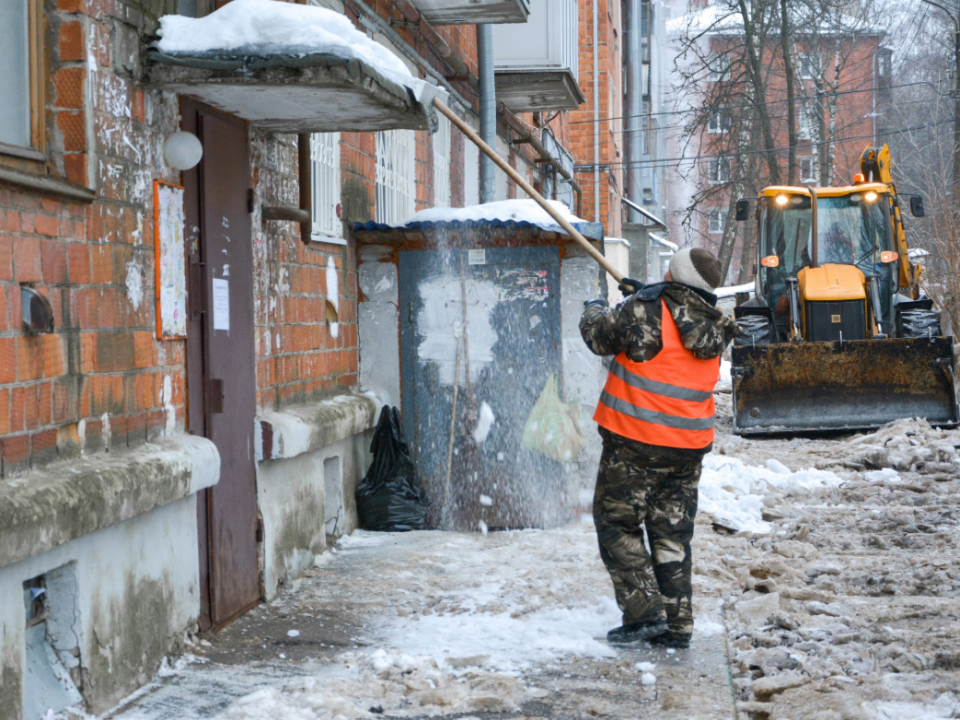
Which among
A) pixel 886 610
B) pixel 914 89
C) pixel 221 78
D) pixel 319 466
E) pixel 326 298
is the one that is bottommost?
pixel 886 610

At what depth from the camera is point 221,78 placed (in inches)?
170

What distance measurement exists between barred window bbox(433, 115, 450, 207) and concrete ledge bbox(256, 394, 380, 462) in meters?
3.26

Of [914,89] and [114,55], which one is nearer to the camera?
[114,55]

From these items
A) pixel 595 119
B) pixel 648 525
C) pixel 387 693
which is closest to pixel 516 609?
pixel 648 525

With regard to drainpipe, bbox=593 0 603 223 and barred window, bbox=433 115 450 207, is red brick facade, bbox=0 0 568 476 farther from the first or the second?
drainpipe, bbox=593 0 603 223

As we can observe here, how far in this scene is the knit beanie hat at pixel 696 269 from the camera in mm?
4738

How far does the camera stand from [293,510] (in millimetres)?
5961

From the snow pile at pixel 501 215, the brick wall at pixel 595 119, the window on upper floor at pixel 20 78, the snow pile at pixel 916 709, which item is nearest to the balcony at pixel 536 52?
the snow pile at pixel 501 215

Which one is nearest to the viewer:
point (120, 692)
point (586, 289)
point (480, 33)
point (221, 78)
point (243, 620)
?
point (120, 692)

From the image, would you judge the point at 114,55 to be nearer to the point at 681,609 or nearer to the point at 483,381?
the point at 681,609

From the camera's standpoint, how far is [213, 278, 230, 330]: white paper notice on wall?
498 cm

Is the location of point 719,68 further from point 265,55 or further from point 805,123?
point 265,55

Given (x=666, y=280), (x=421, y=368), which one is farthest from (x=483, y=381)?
(x=666, y=280)

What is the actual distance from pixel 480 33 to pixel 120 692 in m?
7.88
